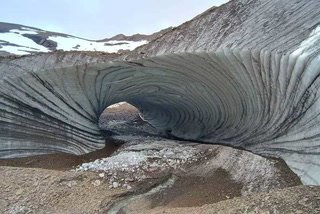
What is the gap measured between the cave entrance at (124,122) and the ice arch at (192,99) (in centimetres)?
108

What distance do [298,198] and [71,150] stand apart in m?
4.00

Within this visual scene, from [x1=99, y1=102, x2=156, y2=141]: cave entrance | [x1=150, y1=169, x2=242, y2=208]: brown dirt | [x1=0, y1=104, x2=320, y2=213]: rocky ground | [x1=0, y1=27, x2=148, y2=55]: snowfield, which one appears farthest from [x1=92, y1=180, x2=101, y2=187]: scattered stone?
[x1=0, y1=27, x2=148, y2=55]: snowfield

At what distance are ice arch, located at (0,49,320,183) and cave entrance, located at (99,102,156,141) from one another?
1083 millimetres

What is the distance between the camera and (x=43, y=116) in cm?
661

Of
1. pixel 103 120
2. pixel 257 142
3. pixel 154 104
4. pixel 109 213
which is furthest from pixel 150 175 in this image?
pixel 103 120

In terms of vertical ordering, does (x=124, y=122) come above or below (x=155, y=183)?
below

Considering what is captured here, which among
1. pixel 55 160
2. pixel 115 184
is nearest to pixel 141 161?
pixel 115 184

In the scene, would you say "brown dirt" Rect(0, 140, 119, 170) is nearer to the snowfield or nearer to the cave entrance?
the cave entrance

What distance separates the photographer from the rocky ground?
4.59m

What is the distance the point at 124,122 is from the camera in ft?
35.5

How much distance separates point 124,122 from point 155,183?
18.6 feet

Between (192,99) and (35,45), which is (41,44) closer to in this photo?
(35,45)

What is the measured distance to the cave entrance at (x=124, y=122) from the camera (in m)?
9.08

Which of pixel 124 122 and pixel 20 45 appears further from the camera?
pixel 20 45
